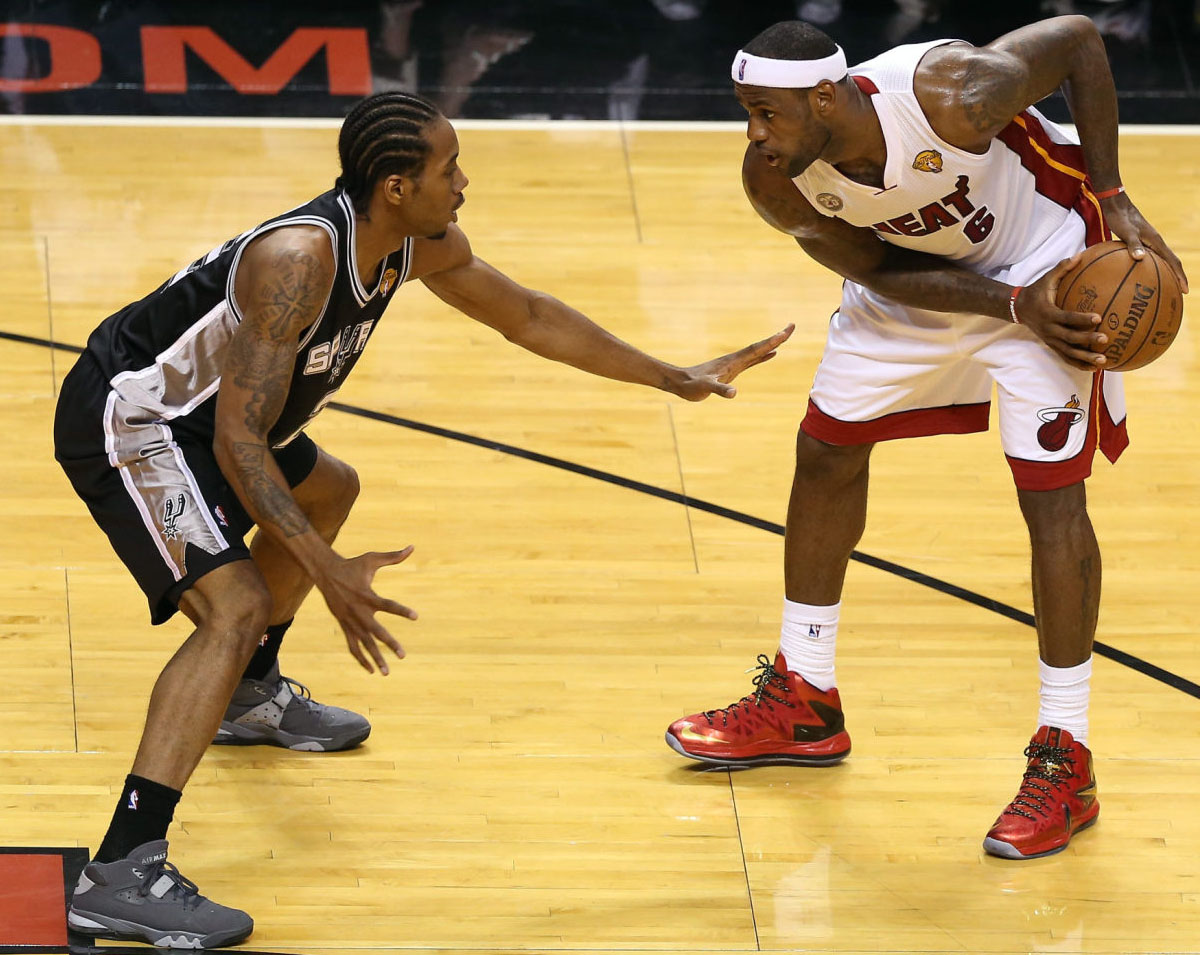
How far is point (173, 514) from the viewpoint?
149 inches

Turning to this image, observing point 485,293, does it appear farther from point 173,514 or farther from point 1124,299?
point 1124,299

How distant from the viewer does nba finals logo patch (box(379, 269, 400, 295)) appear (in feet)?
13.0

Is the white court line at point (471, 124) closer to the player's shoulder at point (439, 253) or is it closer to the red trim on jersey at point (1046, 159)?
the player's shoulder at point (439, 253)

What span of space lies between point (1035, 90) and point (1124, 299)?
49cm

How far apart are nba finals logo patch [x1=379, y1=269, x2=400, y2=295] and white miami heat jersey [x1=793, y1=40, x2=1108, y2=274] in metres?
0.91

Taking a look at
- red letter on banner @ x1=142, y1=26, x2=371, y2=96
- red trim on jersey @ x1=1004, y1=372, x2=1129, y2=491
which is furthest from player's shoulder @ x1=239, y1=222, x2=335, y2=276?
red letter on banner @ x1=142, y1=26, x2=371, y2=96

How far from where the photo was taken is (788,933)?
3.80 m

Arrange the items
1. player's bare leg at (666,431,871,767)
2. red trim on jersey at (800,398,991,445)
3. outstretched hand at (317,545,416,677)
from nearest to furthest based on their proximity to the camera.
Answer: outstretched hand at (317,545,416,677) → red trim on jersey at (800,398,991,445) → player's bare leg at (666,431,871,767)

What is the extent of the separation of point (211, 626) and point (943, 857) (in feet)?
5.48

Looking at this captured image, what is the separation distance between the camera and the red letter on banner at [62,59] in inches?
349

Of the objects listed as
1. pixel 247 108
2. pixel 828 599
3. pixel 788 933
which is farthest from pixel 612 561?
pixel 247 108

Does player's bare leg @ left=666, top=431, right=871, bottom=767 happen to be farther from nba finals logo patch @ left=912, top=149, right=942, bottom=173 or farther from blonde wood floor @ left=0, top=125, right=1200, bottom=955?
nba finals logo patch @ left=912, top=149, right=942, bottom=173

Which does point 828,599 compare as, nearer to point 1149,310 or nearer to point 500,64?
point 1149,310

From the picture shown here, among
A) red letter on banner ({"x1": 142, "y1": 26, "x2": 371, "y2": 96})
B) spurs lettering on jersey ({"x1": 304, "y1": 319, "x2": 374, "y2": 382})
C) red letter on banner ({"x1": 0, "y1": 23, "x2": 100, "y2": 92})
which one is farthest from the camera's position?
red letter on banner ({"x1": 142, "y1": 26, "x2": 371, "y2": 96})
